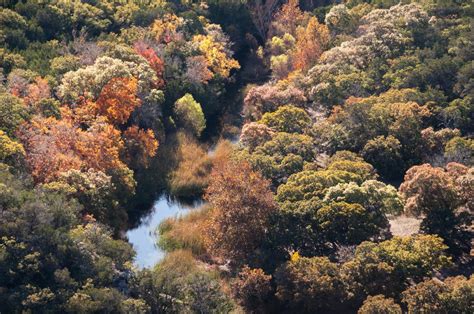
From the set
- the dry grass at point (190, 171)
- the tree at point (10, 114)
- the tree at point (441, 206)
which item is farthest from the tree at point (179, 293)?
the dry grass at point (190, 171)

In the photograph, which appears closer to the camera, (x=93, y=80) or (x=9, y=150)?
(x=9, y=150)

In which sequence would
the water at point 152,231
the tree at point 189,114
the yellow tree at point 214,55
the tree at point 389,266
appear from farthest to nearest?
the yellow tree at point 214,55 < the tree at point 189,114 < the water at point 152,231 < the tree at point 389,266

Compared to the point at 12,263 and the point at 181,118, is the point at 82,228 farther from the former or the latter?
the point at 181,118

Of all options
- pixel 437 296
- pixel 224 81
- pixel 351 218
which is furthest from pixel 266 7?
pixel 437 296

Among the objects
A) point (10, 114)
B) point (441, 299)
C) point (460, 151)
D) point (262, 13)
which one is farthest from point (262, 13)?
point (441, 299)

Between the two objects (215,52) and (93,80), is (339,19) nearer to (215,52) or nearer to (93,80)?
(215,52)

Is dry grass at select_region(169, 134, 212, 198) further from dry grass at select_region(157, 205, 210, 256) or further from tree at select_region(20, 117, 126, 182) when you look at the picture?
tree at select_region(20, 117, 126, 182)

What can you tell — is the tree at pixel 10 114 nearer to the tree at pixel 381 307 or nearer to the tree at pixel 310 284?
the tree at pixel 310 284
